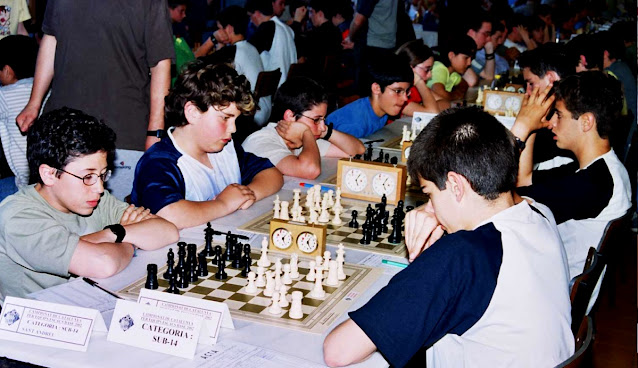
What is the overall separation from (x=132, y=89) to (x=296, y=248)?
5.01ft

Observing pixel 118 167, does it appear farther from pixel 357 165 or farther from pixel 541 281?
pixel 541 281

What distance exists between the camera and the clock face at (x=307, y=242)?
2451 mm

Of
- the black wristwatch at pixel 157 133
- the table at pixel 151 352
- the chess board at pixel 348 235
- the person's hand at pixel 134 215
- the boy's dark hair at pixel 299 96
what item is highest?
the boy's dark hair at pixel 299 96

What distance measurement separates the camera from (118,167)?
11.6 feet

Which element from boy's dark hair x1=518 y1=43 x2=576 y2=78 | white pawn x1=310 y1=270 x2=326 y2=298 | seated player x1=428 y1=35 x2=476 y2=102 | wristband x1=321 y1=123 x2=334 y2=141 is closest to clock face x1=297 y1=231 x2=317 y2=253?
white pawn x1=310 y1=270 x2=326 y2=298

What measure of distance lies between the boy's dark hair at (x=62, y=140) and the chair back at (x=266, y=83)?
115 inches

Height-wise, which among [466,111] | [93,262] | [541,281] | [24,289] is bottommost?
[24,289]

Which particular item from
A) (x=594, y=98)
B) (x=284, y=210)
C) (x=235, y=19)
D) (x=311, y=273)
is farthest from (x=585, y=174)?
(x=235, y=19)

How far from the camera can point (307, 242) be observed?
2459 millimetres

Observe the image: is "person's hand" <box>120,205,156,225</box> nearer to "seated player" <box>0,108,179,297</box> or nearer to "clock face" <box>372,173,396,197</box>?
"seated player" <box>0,108,179,297</box>

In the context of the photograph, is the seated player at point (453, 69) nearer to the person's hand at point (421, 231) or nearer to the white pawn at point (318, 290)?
the person's hand at point (421, 231)

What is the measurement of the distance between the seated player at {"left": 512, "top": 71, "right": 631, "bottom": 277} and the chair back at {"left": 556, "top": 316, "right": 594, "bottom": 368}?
1070 mm

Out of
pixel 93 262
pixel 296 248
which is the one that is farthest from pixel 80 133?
pixel 296 248

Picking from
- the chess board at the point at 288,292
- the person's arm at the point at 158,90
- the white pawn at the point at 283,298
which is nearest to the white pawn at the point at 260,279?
the chess board at the point at 288,292
